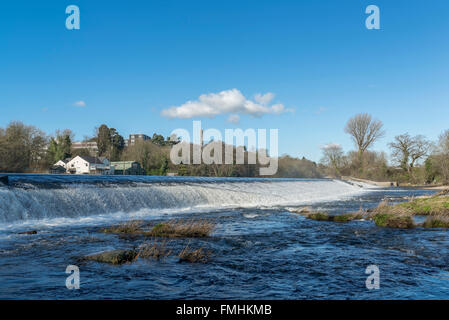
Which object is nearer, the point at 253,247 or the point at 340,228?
the point at 253,247

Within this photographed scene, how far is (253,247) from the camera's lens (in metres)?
8.20

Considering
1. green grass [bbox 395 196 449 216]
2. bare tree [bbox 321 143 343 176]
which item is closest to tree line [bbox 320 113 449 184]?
bare tree [bbox 321 143 343 176]

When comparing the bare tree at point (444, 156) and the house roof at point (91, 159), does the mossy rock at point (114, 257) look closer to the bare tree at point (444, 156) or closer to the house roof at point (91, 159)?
the bare tree at point (444, 156)

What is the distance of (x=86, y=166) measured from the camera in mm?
62469

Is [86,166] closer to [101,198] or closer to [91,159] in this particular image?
[91,159]

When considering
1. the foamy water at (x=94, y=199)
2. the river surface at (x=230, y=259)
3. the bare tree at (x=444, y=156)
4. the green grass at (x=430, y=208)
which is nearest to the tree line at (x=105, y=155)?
the bare tree at (x=444, y=156)

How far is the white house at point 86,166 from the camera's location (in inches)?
2437

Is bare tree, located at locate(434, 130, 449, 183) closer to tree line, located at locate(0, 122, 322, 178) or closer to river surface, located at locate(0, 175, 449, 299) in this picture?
tree line, located at locate(0, 122, 322, 178)

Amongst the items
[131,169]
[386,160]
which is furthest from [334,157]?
[131,169]

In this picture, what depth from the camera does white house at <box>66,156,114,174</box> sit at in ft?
203
